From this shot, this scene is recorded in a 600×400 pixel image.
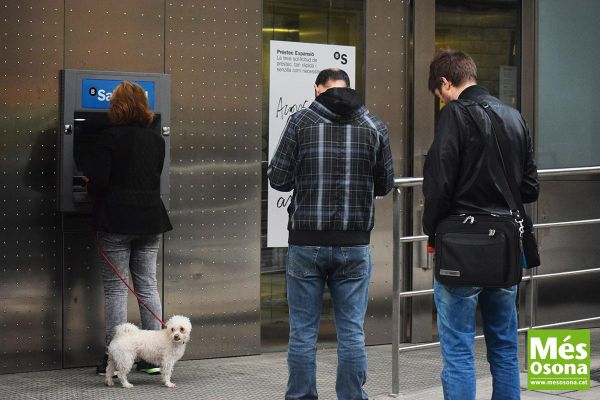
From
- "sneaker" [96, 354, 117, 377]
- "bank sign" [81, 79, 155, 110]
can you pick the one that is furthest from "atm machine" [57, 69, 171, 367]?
"sneaker" [96, 354, 117, 377]

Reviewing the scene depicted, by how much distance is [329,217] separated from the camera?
200 inches

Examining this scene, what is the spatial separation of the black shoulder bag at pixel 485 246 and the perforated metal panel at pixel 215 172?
2888 mm

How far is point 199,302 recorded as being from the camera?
23.9ft

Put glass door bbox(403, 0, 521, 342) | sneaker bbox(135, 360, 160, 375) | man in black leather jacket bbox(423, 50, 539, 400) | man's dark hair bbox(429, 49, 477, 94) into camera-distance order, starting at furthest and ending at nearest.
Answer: glass door bbox(403, 0, 521, 342) → sneaker bbox(135, 360, 160, 375) → man's dark hair bbox(429, 49, 477, 94) → man in black leather jacket bbox(423, 50, 539, 400)

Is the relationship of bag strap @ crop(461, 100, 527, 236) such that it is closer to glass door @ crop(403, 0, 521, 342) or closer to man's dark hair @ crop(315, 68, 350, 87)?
man's dark hair @ crop(315, 68, 350, 87)

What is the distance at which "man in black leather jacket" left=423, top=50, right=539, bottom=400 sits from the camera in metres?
4.62

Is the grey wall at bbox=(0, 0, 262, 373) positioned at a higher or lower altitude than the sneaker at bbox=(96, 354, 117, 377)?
higher

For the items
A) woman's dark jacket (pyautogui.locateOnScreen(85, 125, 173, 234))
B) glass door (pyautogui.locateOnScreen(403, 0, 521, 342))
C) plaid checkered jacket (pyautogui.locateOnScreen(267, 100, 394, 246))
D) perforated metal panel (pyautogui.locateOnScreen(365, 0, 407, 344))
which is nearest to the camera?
plaid checkered jacket (pyautogui.locateOnScreen(267, 100, 394, 246))

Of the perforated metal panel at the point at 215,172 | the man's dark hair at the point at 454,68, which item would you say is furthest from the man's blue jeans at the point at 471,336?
the perforated metal panel at the point at 215,172

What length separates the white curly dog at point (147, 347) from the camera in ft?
20.5

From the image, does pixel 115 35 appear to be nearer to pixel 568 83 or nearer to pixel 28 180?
pixel 28 180

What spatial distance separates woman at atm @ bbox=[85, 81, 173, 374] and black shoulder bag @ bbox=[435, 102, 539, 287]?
7.80 feet

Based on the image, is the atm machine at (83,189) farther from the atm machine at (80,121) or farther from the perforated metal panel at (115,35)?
the perforated metal panel at (115,35)

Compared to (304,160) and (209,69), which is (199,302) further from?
(304,160)
